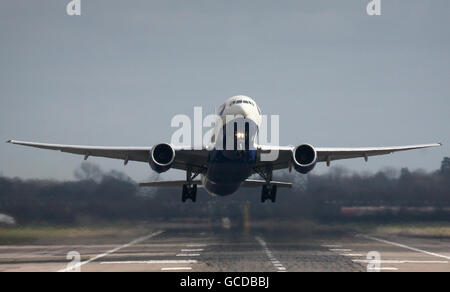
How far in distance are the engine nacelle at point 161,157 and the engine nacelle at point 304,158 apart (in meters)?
6.35

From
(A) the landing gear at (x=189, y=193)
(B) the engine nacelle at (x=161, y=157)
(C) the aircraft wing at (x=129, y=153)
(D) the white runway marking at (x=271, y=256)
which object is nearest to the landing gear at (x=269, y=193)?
(D) the white runway marking at (x=271, y=256)

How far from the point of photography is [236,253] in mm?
33188

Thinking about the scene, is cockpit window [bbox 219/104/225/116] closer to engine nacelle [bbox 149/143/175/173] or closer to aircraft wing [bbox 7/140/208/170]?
aircraft wing [bbox 7/140/208/170]

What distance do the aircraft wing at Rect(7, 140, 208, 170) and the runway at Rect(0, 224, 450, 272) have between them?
16.3 feet

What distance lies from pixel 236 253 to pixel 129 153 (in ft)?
30.8

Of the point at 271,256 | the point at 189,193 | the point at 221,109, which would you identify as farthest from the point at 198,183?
the point at 271,256

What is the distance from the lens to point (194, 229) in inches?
1698

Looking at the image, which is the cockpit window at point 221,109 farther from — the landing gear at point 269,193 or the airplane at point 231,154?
the landing gear at point 269,193

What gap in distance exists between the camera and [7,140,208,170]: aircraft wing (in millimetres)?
35406

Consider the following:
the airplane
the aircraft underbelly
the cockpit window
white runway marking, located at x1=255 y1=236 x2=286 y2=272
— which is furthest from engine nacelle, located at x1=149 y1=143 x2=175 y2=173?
white runway marking, located at x1=255 y1=236 x2=286 y2=272

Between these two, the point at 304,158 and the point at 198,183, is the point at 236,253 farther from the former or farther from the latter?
the point at 198,183

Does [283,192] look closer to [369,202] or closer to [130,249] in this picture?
[369,202]

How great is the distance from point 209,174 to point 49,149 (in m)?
9.76
